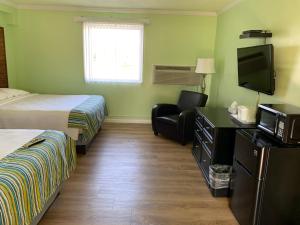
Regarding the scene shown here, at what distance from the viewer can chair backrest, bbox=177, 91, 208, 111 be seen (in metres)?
4.23

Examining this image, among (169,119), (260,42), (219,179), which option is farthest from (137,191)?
(260,42)

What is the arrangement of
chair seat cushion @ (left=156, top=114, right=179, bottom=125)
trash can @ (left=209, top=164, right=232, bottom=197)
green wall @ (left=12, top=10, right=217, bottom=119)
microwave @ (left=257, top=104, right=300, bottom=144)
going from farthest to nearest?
1. green wall @ (left=12, top=10, right=217, bottom=119)
2. chair seat cushion @ (left=156, top=114, right=179, bottom=125)
3. trash can @ (left=209, top=164, right=232, bottom=197)
4. microwave @ (left=257, top=104, right=300, bottom=144)

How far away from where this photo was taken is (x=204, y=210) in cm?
235

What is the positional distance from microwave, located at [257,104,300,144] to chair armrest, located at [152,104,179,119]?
2.54 meters

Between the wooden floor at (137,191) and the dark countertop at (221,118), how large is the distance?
29.4 inches

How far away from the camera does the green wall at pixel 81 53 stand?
15.8 ft

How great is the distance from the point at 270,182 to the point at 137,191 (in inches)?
54.4

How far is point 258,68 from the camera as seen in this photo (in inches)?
103

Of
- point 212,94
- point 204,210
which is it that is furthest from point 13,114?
point 212,94

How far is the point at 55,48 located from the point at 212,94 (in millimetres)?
3377

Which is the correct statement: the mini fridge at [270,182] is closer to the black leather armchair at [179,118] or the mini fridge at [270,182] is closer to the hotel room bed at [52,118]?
the black leather armchair at [179,118]

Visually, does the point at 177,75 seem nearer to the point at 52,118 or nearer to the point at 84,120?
the point at 84,120

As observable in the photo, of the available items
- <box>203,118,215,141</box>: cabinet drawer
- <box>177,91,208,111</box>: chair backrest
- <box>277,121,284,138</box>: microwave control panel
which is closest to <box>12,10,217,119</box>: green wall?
<box>177,91,208,111</box>: chair backrest

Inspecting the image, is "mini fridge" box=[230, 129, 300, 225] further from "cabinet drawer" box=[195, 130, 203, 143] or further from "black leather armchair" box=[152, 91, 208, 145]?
"black leather armchair" box=[152, 91, 208, 145]
